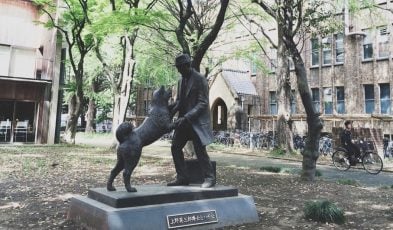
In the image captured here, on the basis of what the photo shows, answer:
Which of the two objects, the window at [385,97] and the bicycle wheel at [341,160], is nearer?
the bicycle wheel at [341,160]

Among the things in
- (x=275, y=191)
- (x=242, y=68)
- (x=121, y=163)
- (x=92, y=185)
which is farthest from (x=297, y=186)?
(x=242, y=68)

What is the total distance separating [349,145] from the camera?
14719mm

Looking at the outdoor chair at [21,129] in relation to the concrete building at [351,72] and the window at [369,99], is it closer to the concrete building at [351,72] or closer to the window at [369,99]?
the concrete building at [351,72]

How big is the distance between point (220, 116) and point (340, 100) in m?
11.3

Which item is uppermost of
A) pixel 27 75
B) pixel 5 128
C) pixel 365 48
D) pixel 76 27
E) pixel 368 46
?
pixel 368 46

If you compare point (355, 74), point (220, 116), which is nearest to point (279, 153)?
point (355, 74)

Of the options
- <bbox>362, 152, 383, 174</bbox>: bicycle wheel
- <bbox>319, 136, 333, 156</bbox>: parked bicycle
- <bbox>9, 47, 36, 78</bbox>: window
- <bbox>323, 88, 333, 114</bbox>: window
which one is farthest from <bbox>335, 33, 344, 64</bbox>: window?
<bbox>9, 47, 36, 78</bbox>: window

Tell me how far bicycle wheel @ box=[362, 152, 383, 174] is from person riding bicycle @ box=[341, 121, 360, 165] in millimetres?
343

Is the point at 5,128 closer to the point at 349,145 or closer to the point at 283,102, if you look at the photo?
the point at 283,102

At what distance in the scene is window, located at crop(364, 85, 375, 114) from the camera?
2683 cm

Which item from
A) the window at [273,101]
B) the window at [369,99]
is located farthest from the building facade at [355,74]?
the window at [273,101]

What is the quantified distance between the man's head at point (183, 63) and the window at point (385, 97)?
915 inches

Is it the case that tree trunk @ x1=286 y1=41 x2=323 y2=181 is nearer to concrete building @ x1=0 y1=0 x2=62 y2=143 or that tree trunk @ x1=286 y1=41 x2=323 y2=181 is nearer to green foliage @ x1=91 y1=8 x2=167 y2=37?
green foliage @ x1=91 y1=8 x2=167 y2=37

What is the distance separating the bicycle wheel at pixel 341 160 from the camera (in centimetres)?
1523
